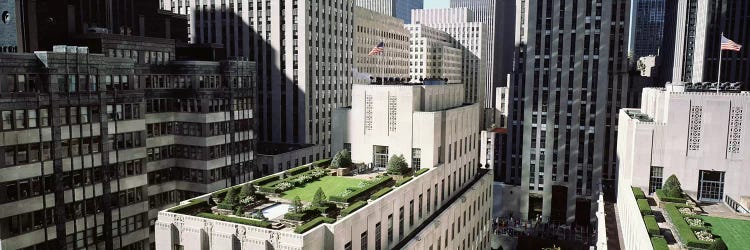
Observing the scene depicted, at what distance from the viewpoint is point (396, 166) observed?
6384 centimetres

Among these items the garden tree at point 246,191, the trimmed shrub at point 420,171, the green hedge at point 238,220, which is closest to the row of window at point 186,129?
the garden tree at point 246,191

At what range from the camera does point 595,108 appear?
12112 centimetres

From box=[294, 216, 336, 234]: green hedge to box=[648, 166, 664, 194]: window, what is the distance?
36.0 m

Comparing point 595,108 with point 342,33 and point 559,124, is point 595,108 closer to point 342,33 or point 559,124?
point 559,124

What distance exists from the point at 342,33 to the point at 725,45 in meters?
103

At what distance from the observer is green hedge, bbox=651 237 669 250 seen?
38.5 metres

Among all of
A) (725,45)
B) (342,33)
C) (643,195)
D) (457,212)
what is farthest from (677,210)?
(342,33)

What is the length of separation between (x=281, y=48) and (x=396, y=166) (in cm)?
7974

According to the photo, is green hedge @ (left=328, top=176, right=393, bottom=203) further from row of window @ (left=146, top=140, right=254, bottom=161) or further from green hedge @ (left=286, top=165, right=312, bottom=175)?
row of window @ (left=146, top=140, right=254, bottom=161)

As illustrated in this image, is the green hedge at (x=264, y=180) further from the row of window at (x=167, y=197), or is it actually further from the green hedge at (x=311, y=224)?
the row of window at (x=167, y=197)

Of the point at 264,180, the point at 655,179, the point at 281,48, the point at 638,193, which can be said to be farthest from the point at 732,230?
the point at 281,48

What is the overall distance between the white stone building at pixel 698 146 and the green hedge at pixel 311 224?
34994 millimetres

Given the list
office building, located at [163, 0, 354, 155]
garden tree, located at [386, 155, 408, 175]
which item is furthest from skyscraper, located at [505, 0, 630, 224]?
garden tree, located at [386, 155, 408, 175]

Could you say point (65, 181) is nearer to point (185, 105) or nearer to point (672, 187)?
point (185, 105)
